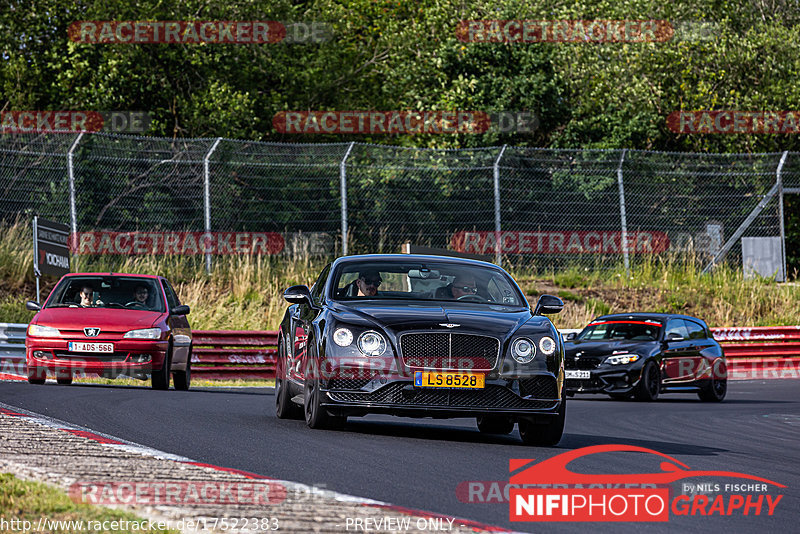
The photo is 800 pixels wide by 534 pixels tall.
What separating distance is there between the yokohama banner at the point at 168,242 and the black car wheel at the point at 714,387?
10.2 metres

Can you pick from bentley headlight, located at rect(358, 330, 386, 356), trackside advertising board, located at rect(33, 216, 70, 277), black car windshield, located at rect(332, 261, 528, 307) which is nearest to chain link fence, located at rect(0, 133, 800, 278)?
trackside advertising board, located at rect(33, 216, 70, 277)

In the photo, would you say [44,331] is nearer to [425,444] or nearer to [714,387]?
[425,444]

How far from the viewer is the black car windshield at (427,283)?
10.7 meters

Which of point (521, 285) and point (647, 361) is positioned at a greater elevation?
point (521, 285)

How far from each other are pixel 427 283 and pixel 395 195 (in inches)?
593

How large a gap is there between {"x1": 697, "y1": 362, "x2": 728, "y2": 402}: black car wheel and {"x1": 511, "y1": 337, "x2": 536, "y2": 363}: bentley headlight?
9.86m

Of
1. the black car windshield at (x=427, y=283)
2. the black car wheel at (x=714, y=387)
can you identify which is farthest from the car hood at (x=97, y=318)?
the black car wheel at (x=714, y=387)

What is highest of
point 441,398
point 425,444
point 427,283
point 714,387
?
point 427,283

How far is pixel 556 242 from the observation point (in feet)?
87.4

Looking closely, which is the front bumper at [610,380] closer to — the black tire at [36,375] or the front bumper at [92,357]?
the front bumper at [92,357]

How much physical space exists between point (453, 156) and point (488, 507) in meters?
21.3

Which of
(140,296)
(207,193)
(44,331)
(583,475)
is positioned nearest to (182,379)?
(140,296)

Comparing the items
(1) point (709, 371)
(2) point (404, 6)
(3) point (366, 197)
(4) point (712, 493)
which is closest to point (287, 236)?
(3) point (366, 197)

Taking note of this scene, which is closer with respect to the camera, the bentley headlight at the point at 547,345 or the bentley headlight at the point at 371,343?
the bentley headlight at the point at 371,343
